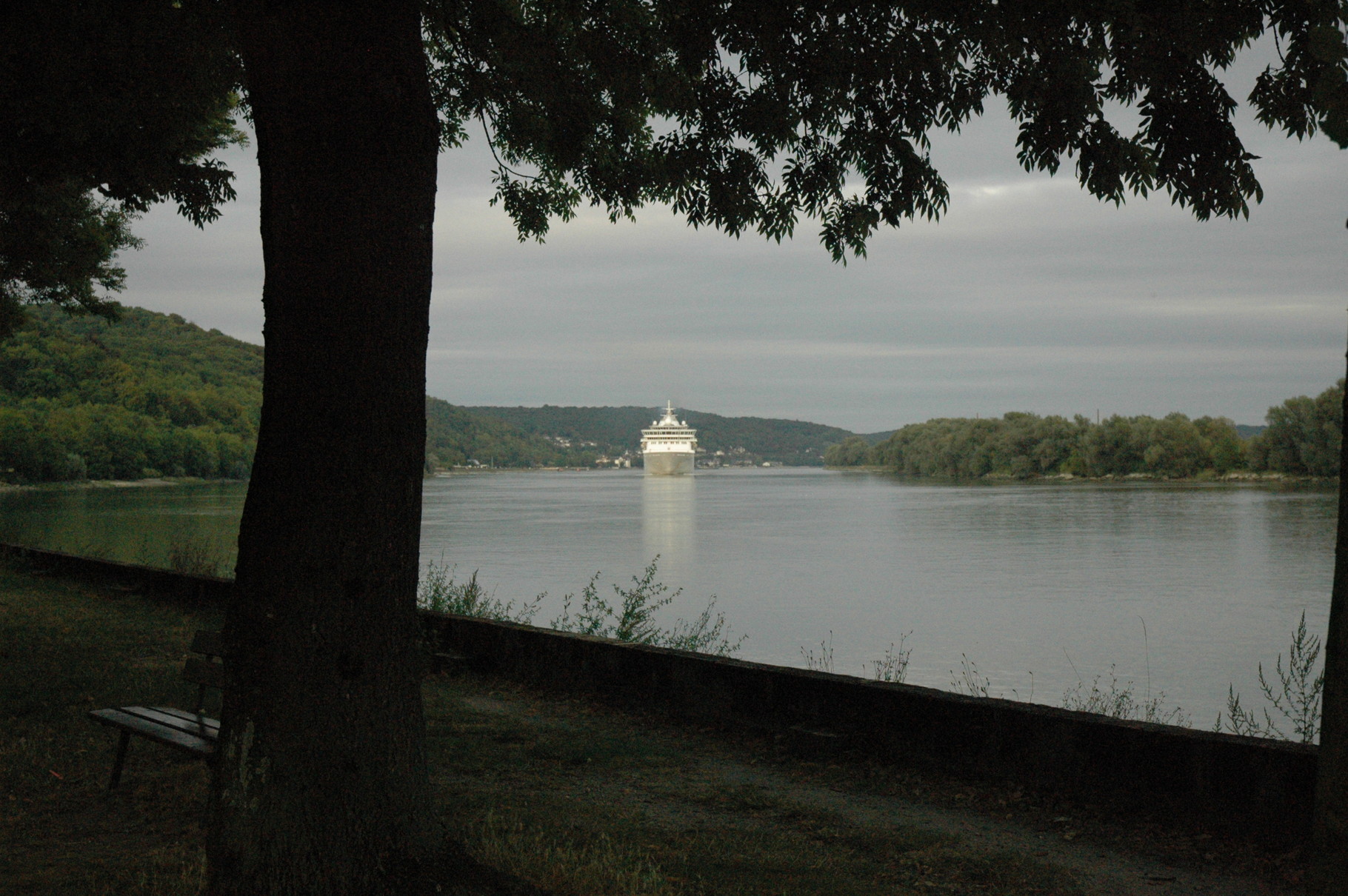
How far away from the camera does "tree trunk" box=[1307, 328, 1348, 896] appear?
2.05 m

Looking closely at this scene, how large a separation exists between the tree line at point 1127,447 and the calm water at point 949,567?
4708mm

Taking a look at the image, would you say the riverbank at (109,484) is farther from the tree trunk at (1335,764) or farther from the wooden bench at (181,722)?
the tree trunk at (1335,764)

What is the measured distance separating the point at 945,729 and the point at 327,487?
135 inches

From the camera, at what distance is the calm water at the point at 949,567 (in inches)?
602

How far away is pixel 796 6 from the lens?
6.44 m

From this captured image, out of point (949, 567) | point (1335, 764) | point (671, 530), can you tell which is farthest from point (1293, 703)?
point (671, 530)

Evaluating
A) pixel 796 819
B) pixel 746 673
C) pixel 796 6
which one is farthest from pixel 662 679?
pixel 796 6

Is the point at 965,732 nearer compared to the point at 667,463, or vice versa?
the point at 965,732

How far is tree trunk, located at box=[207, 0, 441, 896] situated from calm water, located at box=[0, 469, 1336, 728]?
9618 mm

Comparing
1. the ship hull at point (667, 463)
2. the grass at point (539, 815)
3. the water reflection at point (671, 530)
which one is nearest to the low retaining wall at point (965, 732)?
the grass at point (539, 815)

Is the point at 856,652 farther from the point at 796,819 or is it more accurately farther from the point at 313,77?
the point at 313,77

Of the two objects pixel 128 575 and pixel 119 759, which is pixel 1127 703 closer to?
pixel 119 759

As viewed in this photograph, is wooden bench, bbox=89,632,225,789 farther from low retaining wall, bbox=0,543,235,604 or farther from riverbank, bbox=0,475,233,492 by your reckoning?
riverbank, bbox=0,475,233,492

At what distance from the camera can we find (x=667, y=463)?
438ft
